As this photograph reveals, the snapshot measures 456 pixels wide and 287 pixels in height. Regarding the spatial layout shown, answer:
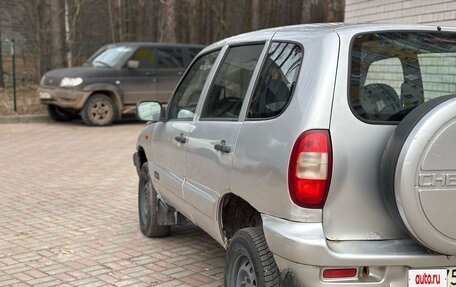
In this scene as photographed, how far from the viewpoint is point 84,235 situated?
211 inches

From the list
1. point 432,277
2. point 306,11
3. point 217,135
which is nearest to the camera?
point 432,277

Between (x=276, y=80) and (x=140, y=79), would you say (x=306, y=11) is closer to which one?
(x=140, y=79)

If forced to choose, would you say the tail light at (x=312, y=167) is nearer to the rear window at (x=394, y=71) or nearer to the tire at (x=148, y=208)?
the rear window at (x=394, y=71)

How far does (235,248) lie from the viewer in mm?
3236

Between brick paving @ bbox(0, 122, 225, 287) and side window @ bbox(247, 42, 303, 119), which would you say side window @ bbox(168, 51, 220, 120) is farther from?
brick paving @ bbox(0, 122, 225, 287)

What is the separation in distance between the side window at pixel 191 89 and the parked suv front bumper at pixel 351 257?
1.76 m

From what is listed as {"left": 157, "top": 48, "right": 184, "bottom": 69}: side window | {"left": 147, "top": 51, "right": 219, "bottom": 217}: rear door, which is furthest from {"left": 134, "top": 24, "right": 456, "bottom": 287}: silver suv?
{"left": 157, "top": 48, "right": 184, "bottom": 69}: side window

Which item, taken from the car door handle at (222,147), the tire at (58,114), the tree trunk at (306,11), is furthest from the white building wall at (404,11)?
the tree trunk at (306,11)

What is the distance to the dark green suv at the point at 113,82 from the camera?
13094mm

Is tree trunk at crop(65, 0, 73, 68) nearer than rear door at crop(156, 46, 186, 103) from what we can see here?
No

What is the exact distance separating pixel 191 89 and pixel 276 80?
1.47 m

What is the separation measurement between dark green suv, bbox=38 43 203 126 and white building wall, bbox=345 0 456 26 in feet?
18.0

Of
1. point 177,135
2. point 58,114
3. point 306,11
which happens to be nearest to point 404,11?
point 177,135

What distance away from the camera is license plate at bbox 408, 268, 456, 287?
2644 millimetres
